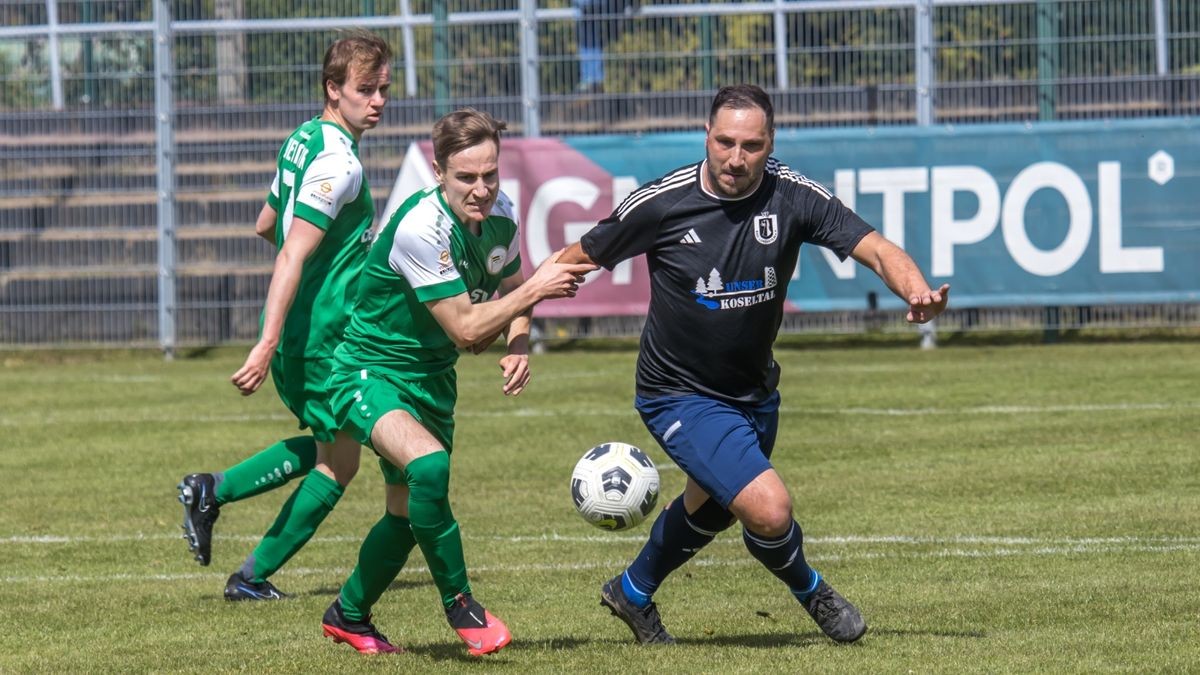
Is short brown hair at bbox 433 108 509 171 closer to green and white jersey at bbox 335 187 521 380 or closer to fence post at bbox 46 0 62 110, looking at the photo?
green and white jersey at bbox 335 187 521 380

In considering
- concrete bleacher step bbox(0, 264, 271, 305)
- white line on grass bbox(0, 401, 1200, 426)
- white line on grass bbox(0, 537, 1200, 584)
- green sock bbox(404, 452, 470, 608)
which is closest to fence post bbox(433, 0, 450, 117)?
concrete bleacher step bbox(0, 264, 271, 305)

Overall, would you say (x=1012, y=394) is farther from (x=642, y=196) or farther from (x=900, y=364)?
(x=642, y=196)

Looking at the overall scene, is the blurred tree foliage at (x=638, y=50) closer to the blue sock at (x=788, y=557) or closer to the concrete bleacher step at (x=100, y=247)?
the concrete bleacher step at (x=100, y=247)

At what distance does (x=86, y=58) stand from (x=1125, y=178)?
1049cm

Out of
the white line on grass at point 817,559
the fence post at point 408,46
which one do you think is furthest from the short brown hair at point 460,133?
Answer: the fence post at point 408,46

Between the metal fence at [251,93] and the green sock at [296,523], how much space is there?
10.4 metres

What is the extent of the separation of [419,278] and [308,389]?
1.46m

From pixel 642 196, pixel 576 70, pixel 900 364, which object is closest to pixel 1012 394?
pixel 900 364

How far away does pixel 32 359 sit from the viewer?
717 inches

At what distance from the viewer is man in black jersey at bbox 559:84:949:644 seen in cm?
569

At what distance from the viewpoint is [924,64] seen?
16766 mm

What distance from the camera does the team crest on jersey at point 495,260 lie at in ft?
19.9

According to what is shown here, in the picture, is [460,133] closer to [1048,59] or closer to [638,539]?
[638,539]

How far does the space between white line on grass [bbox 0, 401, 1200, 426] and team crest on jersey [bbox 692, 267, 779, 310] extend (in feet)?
21.9
